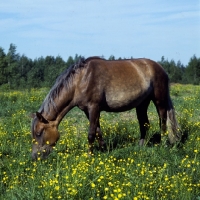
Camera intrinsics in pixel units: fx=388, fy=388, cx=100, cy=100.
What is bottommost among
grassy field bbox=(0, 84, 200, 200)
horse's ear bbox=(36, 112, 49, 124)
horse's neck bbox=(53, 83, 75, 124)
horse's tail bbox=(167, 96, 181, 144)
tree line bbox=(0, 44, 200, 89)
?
grassy field bbox=(0, 84, 200, 200)

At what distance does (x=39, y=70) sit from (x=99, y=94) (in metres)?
71.9

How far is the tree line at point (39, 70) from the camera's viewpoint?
57.2 metres

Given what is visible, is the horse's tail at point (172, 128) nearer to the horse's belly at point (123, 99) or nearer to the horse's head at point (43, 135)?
the horse's belly at point (123, 99)

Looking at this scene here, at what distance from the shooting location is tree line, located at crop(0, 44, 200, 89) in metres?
57.2

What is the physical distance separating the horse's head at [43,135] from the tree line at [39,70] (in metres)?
38.8

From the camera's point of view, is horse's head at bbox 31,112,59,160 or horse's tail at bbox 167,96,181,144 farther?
horse's tail at bbox 167,96,181,144

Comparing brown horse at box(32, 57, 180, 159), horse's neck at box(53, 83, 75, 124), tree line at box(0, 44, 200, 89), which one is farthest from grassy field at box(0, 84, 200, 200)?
tree line at box(0, 44, 200, 89)

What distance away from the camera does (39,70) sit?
77938mm

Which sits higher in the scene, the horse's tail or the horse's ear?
the horse's ear

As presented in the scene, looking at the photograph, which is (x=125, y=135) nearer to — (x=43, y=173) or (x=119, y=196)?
(x=43, y=173)

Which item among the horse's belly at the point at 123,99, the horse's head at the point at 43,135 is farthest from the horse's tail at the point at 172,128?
the horse's head at the point at 43,135

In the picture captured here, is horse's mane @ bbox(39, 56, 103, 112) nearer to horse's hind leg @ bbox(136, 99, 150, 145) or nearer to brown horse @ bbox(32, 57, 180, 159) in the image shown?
brown horse @ bbox(32, 57, 180, 159)

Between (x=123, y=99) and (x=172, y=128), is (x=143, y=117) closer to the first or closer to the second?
(x=172, y=128)

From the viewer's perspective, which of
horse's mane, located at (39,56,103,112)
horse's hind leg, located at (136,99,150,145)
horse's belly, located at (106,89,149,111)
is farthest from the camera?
horse's hind leg, located at (136,99,150,145)
